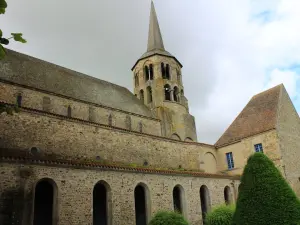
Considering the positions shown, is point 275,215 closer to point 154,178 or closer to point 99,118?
point 154,178

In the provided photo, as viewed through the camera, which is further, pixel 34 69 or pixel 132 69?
pixel 132 69

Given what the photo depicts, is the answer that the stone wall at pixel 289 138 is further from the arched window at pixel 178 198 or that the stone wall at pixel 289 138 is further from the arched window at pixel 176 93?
the arched window at pixel 176 93

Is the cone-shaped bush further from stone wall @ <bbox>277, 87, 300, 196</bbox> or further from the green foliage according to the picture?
stone wall @ <bbox>277, 87, 300, 196</bbox>

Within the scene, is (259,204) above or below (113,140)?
below

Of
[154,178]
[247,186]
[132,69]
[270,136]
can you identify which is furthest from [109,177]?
[132,69]

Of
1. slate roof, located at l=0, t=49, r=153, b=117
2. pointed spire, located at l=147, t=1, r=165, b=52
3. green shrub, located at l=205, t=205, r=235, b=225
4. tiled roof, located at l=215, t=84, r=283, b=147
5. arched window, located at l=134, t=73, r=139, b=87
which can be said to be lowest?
green shrub, located at l=205, t=205, r=235, b=225

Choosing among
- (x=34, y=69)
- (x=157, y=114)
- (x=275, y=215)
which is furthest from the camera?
(x=157, y=114)

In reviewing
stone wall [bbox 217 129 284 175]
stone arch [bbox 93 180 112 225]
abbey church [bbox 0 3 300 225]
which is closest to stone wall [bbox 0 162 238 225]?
abbey church [bbox 0 3 300 225]

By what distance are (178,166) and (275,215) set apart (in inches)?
628

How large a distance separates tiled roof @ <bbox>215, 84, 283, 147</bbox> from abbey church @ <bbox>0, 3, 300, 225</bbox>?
13 cm

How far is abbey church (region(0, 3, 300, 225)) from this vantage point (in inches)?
559

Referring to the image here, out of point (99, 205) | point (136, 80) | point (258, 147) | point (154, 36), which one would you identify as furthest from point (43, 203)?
point (154, 36)

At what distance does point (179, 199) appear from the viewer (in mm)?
19734

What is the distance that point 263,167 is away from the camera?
9.89 meters
